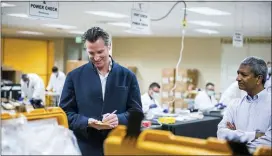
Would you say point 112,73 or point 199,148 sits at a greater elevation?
point 112,73

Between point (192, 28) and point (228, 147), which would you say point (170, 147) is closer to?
point (228, 147)

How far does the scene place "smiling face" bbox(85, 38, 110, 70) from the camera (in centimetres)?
182

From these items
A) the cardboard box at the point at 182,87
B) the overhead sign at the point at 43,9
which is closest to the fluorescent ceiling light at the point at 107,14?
the overhead sign at the point at 43,9

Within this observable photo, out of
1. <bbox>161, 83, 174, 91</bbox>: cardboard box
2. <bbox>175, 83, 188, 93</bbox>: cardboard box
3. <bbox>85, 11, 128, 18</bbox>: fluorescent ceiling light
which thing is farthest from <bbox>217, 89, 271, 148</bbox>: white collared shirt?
<bbox>161, 83, 174, 91</bbox>: cardboard box

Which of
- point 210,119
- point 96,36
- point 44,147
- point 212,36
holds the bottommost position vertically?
point 210,119

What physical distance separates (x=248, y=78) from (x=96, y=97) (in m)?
0.91

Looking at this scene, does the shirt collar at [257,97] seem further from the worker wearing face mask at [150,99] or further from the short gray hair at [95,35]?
the worker wearing face mask at [150,99]

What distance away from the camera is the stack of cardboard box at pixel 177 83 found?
11453 millimetres

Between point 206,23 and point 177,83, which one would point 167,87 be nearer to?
point 177,83

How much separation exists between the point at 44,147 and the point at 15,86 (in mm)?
7106

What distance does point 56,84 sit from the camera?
10.1 meters

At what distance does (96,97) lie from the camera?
1915 millimetres

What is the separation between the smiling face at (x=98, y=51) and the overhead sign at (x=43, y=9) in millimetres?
3152

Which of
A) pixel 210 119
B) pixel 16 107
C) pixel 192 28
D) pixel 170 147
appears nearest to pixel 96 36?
pixel 16 107
